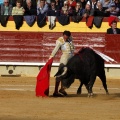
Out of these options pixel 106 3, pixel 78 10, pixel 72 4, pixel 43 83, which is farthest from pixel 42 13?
pixel 43 83

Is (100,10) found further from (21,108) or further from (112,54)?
(21,108)

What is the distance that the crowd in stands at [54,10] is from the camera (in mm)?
17234

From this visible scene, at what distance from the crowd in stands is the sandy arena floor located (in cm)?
311

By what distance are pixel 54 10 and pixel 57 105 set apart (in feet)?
22.4

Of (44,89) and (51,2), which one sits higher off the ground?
(51,2)

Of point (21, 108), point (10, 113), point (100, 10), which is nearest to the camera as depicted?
point (10, 113)

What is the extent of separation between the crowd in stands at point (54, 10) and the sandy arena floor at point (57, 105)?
10.2 ft

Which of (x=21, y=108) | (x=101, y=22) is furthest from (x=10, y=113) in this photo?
(x=101, y=22)

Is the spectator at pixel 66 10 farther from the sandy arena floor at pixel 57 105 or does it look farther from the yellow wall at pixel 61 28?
the sandy arena floor at pixel 57 105

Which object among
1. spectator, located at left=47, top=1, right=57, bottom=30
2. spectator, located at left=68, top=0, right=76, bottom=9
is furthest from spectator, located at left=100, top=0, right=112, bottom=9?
spectator, located at left=47, top=1, right=57, bottom=30

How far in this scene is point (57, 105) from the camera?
1105 cm

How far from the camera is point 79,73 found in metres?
12.5

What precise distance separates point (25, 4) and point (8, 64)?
1.72m

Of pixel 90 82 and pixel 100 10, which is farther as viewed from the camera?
pixel 100 10
